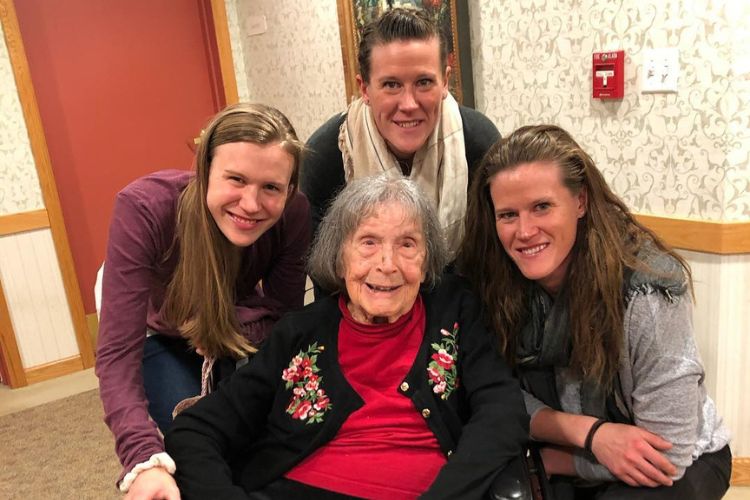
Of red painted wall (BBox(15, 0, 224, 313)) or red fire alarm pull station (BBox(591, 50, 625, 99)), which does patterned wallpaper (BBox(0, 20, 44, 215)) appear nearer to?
red painted wall (BBox(15, 0, 224, 313))

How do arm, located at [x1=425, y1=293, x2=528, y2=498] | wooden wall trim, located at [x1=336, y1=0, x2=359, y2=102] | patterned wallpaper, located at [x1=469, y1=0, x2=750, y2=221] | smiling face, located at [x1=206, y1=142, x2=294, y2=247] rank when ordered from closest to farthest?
arm, located at [x1=425, y1=293, x2=528, y2=498], smiling face, located at [x1=206, y1=142, x2=294, y2=247], patterned wallpaper, located at [x1=469, y1=0, x2=750, y2=221], wooden wall trim, located at [x1=336, y1=0, x2=359, y2=102]

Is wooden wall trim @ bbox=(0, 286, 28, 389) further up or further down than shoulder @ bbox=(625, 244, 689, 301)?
further down

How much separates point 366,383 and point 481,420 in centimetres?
28

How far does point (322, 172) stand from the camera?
196cm

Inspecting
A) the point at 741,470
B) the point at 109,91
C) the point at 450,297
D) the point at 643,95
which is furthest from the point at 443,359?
the point at 109,91

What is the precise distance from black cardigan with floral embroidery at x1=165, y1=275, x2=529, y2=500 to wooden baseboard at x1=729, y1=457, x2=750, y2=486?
1.26 meters

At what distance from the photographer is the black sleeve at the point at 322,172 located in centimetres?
195

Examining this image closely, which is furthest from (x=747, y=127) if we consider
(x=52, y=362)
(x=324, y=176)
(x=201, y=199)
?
(x=52, y=362)

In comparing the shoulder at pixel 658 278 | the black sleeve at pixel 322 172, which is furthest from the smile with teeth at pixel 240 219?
the shoulder at pixel 658 278

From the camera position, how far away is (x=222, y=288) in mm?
1591

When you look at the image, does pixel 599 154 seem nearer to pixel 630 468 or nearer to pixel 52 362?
pixel 630 468

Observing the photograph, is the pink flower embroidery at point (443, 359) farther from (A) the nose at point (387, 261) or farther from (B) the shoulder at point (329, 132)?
(B) the shoulder at point (329, 132)

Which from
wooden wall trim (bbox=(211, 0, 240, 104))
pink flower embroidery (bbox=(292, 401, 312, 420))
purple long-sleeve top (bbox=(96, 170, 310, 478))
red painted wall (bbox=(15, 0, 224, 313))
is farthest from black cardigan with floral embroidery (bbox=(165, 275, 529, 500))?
wooden wall trim (bbox=(211, 0, 240, 104))

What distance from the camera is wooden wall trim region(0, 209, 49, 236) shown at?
128 inches
